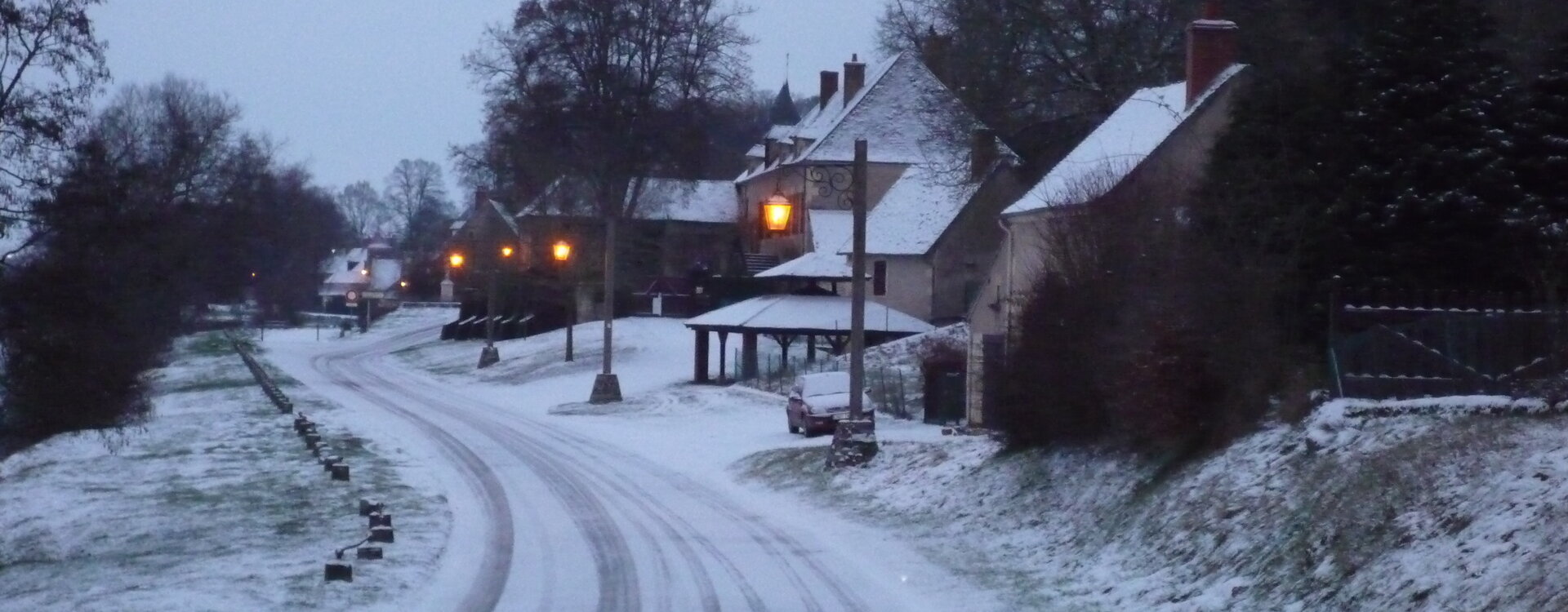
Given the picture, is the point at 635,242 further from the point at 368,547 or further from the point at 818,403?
the point at 368,547

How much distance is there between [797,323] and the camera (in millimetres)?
43469

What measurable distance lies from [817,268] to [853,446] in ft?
83.1

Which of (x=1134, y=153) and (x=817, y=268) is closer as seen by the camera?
(x=1134, y=153)

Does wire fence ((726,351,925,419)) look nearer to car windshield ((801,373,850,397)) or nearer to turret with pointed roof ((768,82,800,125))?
car windshield ((801,373,850,397))

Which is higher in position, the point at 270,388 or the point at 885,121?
the point at 885,121

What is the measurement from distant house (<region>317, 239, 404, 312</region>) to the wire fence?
66.6 metres

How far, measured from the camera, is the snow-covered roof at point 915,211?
156ft

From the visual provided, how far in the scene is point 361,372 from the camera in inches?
2375

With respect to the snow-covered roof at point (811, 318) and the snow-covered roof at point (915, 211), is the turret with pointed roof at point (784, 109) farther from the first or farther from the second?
the snow-covered roof at point (811, 318)

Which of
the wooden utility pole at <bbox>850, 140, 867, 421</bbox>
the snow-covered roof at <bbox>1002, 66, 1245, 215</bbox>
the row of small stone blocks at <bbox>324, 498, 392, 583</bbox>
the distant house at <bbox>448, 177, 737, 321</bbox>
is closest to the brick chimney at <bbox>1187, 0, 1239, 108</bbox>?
the snow-covered roof at <bbox>1002, 66, 1245, 215</bbox>

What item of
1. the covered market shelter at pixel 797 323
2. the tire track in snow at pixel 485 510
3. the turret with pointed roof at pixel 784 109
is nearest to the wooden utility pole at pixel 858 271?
the tire track in snow at pixel 485 510

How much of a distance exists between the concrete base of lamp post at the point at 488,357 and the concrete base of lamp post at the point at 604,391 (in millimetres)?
17258

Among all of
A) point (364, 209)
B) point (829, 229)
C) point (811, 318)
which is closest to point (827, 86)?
point (829, 229)

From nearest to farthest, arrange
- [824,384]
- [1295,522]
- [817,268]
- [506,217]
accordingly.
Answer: [1295,522] < [824,384] < [817,268] < [506,217]
